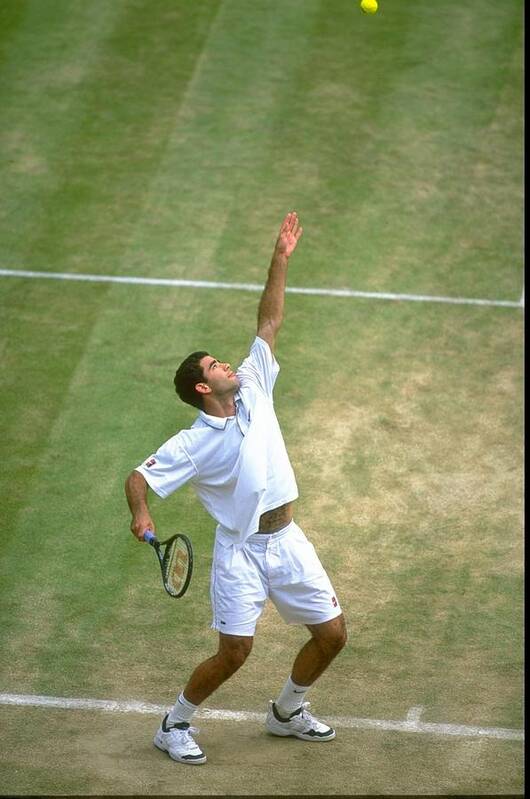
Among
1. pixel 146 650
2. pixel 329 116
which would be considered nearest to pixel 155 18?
pixel 329 116

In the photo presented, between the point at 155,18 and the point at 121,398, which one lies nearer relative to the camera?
the point at 121,398

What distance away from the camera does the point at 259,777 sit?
26.6ft

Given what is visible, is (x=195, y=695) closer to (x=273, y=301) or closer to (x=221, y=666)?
(x=221, y=666)

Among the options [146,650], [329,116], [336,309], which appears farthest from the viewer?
[329,116]

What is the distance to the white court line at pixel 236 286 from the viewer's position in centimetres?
1323

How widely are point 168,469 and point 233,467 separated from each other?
0.38 metres

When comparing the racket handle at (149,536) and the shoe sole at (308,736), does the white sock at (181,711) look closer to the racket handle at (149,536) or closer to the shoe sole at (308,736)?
the shoe sole at (308,736)

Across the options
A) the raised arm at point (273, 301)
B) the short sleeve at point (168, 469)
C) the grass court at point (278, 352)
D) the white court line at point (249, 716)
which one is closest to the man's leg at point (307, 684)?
the grass court at point (278, 352)

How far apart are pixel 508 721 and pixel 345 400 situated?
12.9 ft

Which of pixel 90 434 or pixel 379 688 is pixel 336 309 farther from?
pixel 379 688

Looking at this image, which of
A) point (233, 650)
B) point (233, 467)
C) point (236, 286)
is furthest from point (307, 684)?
point (236, 286)

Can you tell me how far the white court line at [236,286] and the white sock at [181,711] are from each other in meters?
5.77

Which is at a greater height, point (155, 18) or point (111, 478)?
point (155, 18)

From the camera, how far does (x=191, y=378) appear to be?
8164mm
